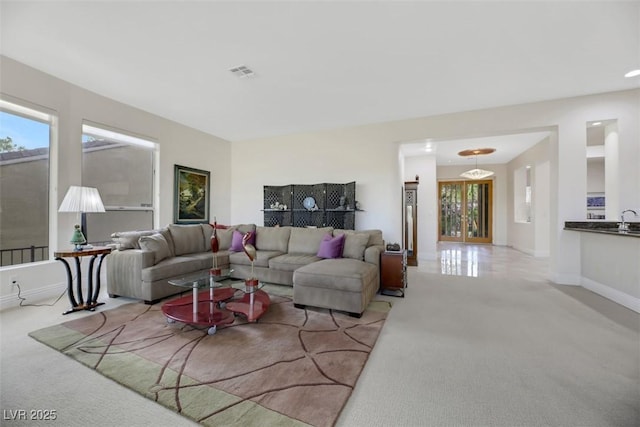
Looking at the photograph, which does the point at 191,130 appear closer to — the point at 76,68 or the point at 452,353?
the point at 76,68

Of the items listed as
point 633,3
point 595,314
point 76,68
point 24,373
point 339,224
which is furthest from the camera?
point 339,224

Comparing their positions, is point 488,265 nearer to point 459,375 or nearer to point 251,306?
point 459,375

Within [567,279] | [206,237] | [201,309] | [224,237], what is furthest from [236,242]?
[567,279]

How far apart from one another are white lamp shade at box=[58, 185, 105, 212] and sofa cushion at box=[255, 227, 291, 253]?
233 cm

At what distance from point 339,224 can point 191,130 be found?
3.79 m

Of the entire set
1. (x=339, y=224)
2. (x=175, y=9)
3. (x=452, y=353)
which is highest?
(x=175, y=9)

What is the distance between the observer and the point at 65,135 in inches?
144

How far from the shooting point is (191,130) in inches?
Answer: 220

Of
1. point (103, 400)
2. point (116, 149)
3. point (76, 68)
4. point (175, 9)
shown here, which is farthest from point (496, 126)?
point (116, 149)

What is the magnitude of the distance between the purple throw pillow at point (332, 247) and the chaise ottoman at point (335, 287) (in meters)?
0.76

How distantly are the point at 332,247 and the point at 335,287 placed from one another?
43.7 inches

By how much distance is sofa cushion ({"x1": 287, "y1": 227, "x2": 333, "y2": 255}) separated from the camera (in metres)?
4.37

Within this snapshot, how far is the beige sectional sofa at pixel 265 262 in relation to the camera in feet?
9.62

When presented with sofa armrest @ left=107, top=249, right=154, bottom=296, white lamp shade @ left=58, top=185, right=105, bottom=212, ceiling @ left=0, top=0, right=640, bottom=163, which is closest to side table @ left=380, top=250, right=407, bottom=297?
ceiling @ left=0, top=0, right=640, bottom=163
